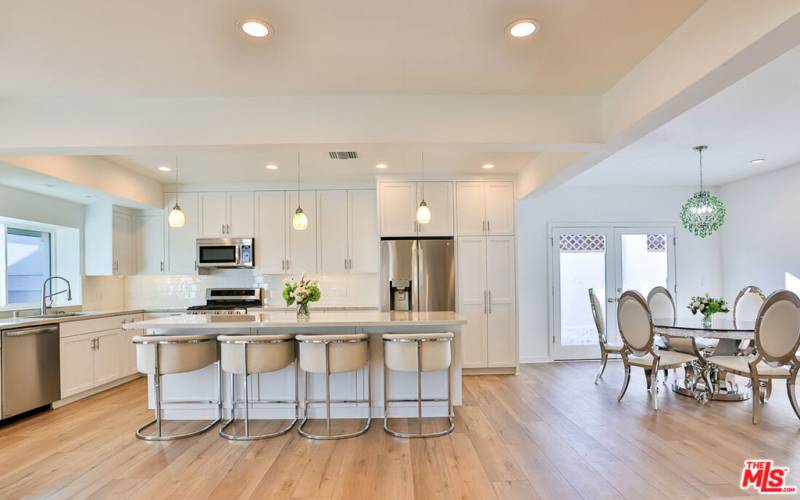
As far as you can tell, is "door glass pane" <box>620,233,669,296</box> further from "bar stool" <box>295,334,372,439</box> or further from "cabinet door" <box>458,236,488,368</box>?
"bar stool" <box>295,334,372,439</box>

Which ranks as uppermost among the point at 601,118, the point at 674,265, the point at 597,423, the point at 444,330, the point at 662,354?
the point at 601,118

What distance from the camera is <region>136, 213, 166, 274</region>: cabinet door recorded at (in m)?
5.65

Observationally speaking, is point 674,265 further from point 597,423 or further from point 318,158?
point 318,158

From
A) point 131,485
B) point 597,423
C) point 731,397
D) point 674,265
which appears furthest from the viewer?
point 674,265

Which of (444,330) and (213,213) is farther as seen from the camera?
(213,213)

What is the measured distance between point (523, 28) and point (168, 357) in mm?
3365

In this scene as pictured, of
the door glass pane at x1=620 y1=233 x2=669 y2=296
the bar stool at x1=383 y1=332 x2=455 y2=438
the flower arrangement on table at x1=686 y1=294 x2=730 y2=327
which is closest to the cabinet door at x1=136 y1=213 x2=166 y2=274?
the bar stool at x1=383 y1=332 x2=455 y2=438

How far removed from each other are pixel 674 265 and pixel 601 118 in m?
4.29

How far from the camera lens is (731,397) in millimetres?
4070

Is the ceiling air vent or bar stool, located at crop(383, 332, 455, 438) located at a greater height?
the ceiling air vent

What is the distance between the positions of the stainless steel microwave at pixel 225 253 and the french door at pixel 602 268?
4.38m

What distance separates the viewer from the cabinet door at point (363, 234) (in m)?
5.61

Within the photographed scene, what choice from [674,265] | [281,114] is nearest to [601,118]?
[281,114]

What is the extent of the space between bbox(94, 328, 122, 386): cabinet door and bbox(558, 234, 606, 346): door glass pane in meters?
5.89
